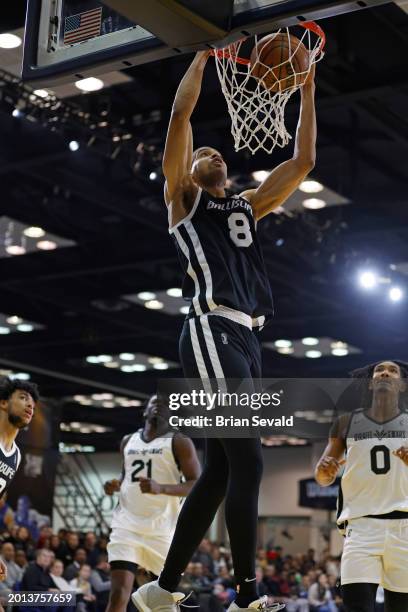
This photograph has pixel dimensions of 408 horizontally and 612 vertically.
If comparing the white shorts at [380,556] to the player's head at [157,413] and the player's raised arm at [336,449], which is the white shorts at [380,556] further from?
the player's head at [157,413]

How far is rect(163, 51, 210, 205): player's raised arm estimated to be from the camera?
462 cm

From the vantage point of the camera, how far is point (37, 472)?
2056 cm

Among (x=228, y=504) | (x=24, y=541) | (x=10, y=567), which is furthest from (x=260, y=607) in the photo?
(x=24, y=541)

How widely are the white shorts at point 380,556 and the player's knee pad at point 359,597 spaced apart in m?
0.03

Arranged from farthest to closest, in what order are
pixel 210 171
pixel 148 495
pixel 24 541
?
pixel 24 541 < pixel 148 495 < pixel 210 171

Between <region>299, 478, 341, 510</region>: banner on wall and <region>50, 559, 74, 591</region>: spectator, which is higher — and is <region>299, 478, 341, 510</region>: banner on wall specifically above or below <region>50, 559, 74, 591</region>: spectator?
above

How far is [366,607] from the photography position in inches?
215

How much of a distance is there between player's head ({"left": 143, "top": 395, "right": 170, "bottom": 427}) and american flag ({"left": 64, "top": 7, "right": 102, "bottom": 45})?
449 cm

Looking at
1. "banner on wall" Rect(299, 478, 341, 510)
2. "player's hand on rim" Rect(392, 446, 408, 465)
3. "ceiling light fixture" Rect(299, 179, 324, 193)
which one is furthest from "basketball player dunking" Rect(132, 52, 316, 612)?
"banner on wall" Rect(299, 478, 341, 510)

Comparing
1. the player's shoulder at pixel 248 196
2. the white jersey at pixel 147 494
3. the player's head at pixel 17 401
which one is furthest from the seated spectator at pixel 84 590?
the player's shoulder at pixel 248 196

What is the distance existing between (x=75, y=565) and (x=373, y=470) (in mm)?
9857

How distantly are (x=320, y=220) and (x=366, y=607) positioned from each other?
10.2 m

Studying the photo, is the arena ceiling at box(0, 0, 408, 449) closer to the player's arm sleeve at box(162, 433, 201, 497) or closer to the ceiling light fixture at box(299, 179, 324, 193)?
the ceiling light fixture at box(299, 179, 324, 193)

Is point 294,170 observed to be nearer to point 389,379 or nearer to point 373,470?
point 389,379
